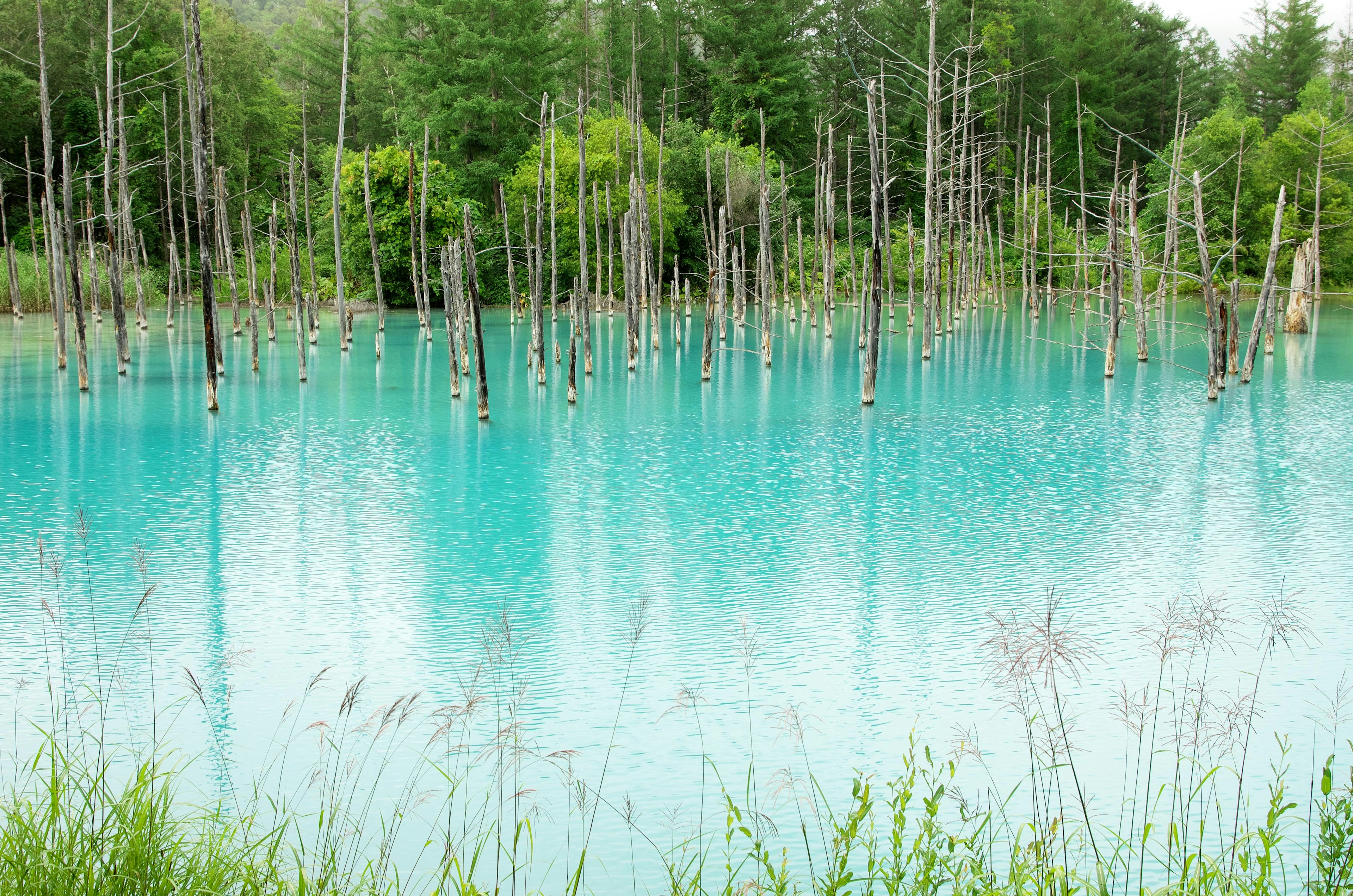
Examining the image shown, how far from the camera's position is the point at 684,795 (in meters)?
6.23

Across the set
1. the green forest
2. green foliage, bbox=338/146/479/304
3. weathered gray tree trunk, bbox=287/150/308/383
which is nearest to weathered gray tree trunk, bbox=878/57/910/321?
the green forest

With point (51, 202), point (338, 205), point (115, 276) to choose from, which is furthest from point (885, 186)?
point (115, 276)

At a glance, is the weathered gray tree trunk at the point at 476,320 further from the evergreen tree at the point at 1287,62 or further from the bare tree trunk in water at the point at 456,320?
the evergreen tree at the point at 1287,62

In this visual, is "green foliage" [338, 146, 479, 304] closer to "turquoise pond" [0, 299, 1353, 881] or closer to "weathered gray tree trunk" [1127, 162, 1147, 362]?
"turquoise pond" [0, 299, 1353, 881]

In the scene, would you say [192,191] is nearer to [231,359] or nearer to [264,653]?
[231,359]

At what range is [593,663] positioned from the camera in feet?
26.6

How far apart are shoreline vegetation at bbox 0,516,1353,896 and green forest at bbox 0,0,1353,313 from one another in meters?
26.9

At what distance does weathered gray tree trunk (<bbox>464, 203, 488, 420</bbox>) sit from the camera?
17484 millimetres

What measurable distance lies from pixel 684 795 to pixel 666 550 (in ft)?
15.9

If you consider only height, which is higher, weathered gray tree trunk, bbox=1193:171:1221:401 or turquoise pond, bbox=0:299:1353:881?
weathered gray tree trunk, bbox=1193:171:1221:401

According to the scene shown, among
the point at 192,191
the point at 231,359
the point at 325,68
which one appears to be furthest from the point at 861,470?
the point at 325,68

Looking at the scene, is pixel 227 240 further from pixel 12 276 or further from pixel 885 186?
pixel 885 186

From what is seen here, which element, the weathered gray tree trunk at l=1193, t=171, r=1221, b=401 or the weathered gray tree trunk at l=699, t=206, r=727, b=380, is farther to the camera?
the weathered gray tree trunk at l=699, t=206, r=727, b=380

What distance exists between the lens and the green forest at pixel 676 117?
40.4 m
